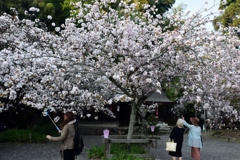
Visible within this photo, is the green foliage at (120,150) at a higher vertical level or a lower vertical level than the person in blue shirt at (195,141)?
lower

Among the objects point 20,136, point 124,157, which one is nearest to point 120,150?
point 124,157

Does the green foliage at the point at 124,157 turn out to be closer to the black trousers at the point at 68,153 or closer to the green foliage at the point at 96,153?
the green foliage at the point at 96,153

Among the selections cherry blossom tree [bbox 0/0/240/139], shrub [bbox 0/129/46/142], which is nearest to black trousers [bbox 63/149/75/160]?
cherry blossom tree [bbox 0/0/240/139]

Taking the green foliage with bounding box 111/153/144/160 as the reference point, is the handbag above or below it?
above

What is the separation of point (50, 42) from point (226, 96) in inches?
358

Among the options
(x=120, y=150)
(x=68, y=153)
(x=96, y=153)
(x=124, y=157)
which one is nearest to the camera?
(x=68, y=153)

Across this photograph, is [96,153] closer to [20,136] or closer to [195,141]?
[195,141]

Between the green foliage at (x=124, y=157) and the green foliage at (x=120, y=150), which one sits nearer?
the green foliage at (x=124, y=157)

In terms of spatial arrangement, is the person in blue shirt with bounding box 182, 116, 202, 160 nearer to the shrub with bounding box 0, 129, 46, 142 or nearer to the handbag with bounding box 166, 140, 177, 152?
the handbag with bounding box 166, 140, 177, 152

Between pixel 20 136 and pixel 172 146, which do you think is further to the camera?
pixel 20 136

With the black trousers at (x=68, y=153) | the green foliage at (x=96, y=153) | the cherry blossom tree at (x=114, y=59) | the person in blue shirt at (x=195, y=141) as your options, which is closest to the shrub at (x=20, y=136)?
the cherry blossom tree at (x=114, y=59)

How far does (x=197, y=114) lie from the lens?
22.9 m

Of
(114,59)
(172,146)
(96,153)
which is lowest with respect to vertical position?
(96,153)

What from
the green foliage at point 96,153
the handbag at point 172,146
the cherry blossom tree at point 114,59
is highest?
the cherry blossom tree at point 114,59
